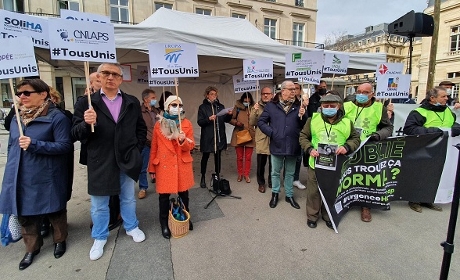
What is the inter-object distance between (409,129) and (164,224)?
3.68 metres

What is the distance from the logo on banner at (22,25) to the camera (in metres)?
2.52

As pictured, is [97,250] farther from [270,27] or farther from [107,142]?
[270,27]

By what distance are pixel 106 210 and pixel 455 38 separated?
42.8 m

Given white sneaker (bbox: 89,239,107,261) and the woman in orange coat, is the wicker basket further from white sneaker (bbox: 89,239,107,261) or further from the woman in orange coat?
white sneaker (bbox: 89,239,107,261)

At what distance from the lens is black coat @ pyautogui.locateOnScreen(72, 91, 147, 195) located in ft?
7.95

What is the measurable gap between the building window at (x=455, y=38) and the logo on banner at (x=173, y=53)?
40.7m

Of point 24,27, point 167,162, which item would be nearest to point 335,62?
point 167,162

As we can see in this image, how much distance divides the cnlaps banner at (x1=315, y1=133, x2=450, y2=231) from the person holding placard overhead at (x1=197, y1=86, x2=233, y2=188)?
1.99m

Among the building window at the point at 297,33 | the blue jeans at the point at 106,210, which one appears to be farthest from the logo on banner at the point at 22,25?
the building window at the point at 297,33

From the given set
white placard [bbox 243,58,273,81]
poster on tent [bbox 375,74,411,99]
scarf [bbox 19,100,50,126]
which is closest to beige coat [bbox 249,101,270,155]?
white placard [bbox 243,58,273,81]

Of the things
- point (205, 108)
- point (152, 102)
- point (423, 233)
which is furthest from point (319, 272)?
point (152, 102)

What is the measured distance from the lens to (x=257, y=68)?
4430 mm

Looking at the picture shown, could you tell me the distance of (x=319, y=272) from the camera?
7.61 feet

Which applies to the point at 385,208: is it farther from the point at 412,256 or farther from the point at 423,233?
the point at 412,256
